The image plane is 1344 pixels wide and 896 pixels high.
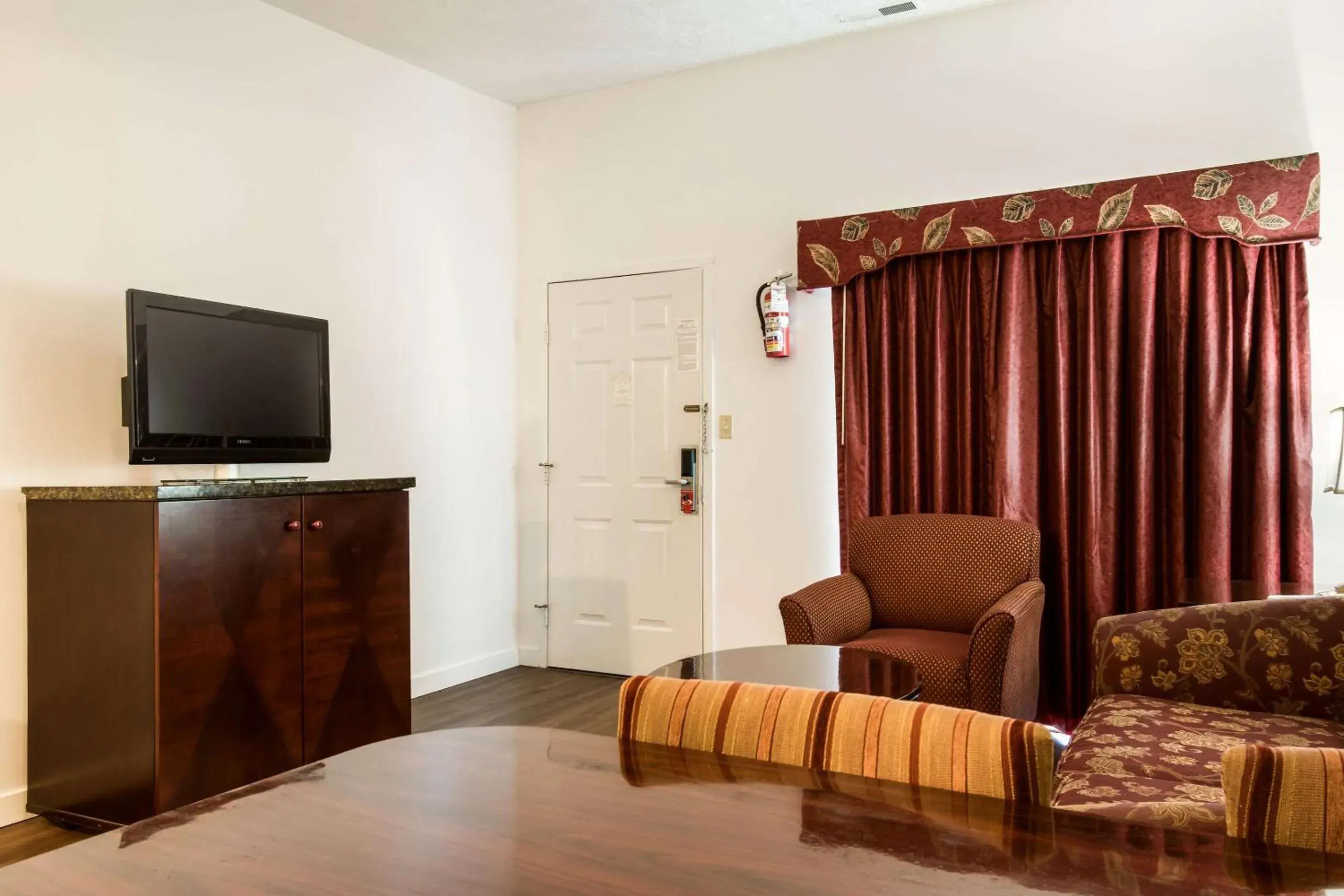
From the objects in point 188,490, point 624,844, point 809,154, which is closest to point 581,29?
point 809,154

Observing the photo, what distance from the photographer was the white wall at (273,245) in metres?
3.12

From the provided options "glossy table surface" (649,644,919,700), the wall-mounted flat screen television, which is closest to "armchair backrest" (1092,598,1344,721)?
"glossy table surface" (649,644,919,700)

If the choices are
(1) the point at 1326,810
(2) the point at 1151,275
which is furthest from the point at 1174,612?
(1) the point at 1326,810

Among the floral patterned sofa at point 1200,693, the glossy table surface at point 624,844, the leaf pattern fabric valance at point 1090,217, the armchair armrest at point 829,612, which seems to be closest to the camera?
the glossy table surface at point 624,844

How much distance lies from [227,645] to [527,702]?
1.70 metres

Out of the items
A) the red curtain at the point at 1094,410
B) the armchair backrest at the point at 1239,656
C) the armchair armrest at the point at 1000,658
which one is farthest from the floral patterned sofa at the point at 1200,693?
the red curtain at the point at 1094,410

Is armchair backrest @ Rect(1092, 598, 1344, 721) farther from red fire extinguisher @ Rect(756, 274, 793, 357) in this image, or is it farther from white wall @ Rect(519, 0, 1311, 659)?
red fire extinguisher @ Rect(756, 274, 793, 357)

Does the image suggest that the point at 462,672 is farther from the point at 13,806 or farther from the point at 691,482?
the point at 13,806

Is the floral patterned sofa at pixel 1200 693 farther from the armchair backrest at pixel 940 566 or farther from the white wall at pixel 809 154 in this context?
the white wall at pixel 809 154

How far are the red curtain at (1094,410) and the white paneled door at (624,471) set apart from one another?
90 cm

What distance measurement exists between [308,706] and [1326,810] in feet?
9.89

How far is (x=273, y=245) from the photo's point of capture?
395 centimetres

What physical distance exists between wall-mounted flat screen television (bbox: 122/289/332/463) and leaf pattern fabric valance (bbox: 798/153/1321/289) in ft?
7.09

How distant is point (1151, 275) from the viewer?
3664 mm
